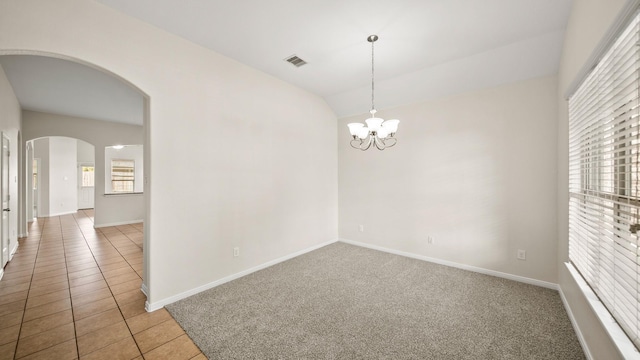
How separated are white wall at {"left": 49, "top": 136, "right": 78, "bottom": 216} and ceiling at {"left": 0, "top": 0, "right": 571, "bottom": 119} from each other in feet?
20.2

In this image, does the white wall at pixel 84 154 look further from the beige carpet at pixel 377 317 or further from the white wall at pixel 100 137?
the beige carpet at pixel 377 317

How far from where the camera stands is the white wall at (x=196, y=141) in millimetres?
2178

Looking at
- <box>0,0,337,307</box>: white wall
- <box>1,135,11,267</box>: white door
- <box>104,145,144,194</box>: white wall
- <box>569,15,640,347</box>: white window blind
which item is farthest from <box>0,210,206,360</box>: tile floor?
<box>104,145,144,194</box>: white wall

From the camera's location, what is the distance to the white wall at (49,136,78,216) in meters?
8.49

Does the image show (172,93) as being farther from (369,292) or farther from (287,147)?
(369,292)

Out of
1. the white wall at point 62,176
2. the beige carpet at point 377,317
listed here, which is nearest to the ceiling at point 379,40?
the beige carpet at point 377,317

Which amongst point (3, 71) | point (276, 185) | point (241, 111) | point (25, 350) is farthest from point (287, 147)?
point (3, 71)

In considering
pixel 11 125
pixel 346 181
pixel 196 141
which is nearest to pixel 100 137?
pixel 11 125

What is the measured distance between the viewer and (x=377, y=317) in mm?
2412

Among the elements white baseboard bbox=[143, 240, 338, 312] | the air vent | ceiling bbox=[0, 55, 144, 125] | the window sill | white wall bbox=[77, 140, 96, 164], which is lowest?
white baseboard bbox=[143, 240, 338, 312]

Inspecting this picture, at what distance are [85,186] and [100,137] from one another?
518 centimetres

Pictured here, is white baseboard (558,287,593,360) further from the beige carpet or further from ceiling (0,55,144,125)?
ceiling (0,55,144,125)

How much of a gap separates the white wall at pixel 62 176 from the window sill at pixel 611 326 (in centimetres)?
1271

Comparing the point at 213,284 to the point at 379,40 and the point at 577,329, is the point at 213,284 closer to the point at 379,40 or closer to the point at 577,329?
the point at 379,40
